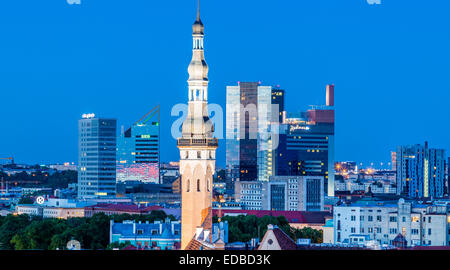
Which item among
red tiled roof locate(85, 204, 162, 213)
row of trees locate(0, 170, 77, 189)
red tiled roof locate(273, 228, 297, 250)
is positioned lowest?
red tiled roof locate(273, 228, 297, 250)

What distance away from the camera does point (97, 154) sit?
Result: 5522 inches

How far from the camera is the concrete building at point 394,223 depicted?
196 feet


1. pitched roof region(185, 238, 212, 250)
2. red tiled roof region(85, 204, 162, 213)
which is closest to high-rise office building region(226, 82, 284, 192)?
red tiled roof region(85, 204, 162, 213)

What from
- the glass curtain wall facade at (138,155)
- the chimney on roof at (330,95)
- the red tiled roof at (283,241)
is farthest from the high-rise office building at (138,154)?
the red tiled roof at (283,241)

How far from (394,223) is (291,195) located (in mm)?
46249

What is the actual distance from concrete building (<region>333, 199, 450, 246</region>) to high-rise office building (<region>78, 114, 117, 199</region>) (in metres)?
74.2

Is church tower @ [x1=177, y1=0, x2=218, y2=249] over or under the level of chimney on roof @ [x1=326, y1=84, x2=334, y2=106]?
under

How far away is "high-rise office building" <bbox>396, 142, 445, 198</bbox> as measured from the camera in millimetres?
146875

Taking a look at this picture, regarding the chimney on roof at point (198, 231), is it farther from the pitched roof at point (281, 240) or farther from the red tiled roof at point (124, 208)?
the red tiled roof at point (124, 208)

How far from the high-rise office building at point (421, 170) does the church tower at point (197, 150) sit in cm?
11466

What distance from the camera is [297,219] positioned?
85.3 m

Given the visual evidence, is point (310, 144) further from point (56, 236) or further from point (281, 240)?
point (281, 240)

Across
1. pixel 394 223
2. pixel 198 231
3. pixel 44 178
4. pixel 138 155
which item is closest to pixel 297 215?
pixel 394 223

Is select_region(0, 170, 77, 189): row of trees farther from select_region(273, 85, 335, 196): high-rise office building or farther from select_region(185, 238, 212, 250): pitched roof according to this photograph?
select_region(185, 238, 212, 250): pitched roof
